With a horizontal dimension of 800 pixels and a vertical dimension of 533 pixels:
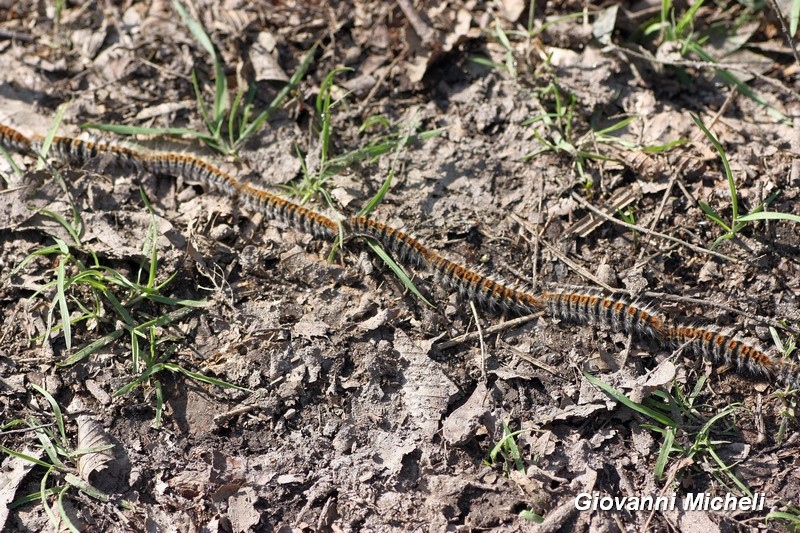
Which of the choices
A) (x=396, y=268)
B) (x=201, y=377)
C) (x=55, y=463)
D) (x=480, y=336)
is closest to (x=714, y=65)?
(x=480, y=336)

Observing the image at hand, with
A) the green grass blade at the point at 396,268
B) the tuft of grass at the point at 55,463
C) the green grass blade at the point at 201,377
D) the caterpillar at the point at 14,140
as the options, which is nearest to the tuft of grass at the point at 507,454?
the green grass blade at the point at 396,268

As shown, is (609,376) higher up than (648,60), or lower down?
lower down

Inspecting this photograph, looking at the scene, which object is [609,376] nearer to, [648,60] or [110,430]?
[648,60]

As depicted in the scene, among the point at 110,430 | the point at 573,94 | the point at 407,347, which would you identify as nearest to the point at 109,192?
the point at 110,430

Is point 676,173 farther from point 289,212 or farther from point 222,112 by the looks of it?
point 222,112

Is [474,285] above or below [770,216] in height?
below
